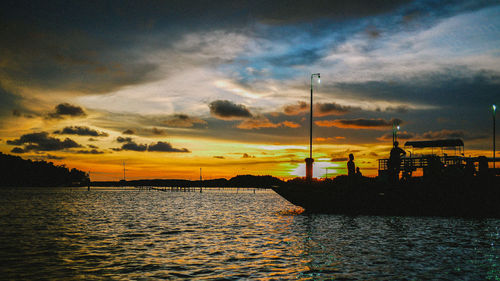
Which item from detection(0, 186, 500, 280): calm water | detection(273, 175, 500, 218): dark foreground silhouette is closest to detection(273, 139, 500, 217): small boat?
detection(273, 175, 500, 218): dark foreground silhouette

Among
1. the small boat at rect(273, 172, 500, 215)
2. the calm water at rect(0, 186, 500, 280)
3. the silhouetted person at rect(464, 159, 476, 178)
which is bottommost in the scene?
the calm water at rect(0, 186, 500, 280)

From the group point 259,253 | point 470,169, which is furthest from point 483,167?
point 259,253

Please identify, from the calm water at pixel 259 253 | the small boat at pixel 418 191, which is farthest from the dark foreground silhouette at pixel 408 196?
the calm water at pixel 259 253

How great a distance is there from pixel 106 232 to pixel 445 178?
24.2m

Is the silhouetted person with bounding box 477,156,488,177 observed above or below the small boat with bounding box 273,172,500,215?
above

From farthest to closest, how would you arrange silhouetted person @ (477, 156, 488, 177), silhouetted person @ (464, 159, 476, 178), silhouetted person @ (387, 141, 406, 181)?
silhouetted person @ (464, 159, 476, 178) < silhouetted person @ (477, 156, 488, 177) < silhouetted person @ (387, 141, 406, 181)

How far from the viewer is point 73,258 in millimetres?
14414

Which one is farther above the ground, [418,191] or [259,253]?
[418,191]

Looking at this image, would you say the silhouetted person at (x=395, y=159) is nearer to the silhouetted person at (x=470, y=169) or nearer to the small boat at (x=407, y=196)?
the small boat at (x=407, y=196)

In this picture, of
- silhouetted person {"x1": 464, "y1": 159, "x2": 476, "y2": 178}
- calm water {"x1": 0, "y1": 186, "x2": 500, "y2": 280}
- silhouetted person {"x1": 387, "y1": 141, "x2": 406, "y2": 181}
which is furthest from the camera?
silhouetted person {"x1": 464, "y1": 159, "x2": 476, "y2": 178}

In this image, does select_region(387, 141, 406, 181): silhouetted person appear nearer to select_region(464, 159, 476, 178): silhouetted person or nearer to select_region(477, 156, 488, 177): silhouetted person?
select_region(464, 159, 476, 178): silhouetted person

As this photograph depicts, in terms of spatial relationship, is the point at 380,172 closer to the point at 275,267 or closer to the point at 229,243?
the point at 229,243

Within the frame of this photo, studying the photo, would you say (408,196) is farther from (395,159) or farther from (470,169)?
(470,169)

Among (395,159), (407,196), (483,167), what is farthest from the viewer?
(407,196)
